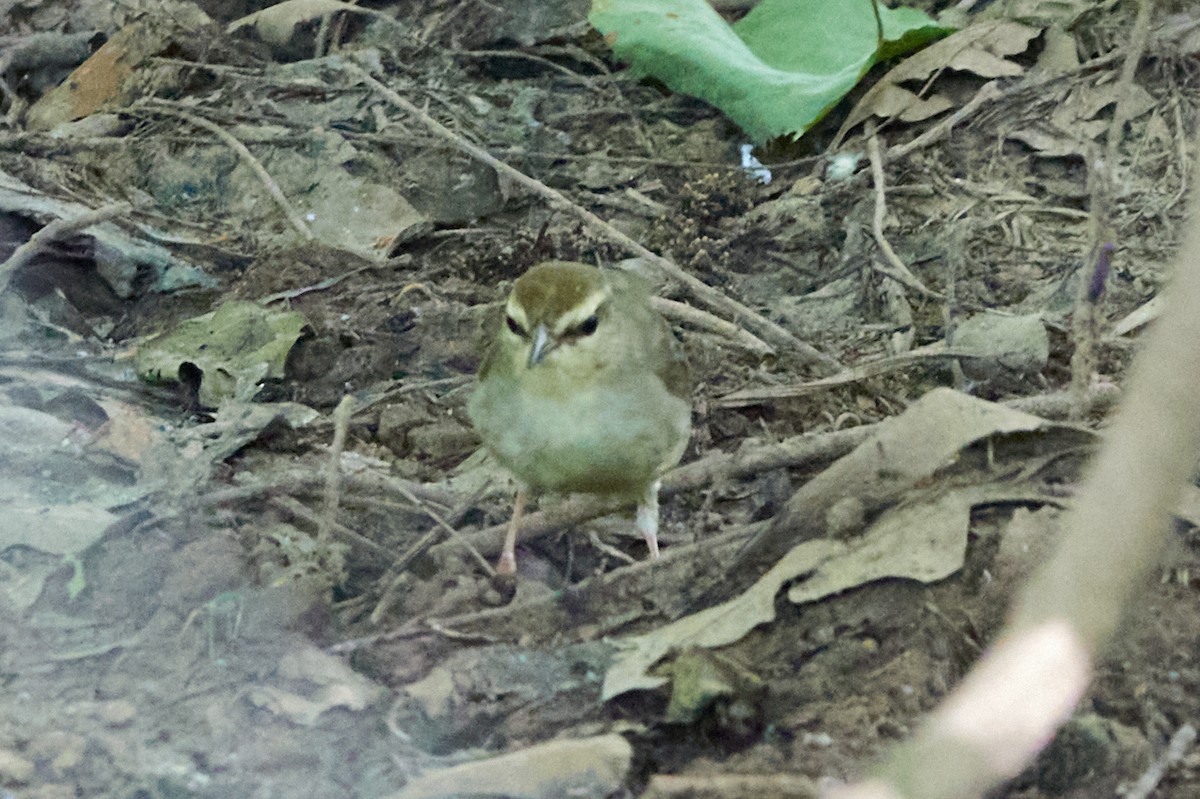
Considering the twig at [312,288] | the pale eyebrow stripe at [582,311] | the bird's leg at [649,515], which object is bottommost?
the twig at [312,288]

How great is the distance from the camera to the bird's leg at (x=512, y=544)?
12.4ft

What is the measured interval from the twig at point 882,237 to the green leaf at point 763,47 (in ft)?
1.01

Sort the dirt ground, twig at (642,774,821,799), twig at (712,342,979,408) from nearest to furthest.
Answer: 1. twig at (642,774,821,799)
2. the dirt ground
3. twig at (712,342,979,408)

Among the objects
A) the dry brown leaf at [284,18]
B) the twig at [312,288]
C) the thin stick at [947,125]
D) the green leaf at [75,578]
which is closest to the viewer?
the green leaf at [75,578]

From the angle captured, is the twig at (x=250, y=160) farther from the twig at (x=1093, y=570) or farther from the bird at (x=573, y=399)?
the twig at (x=1093, y=570)

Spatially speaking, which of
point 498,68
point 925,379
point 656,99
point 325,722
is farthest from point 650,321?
point 498,68

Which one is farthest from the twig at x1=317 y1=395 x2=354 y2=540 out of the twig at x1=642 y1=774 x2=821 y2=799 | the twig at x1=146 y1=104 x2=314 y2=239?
the twig at x1=146 y1=104 x2=314 y2=239

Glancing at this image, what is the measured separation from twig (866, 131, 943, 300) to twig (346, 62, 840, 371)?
1.74 feet

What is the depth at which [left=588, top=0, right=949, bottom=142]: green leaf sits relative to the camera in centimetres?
612

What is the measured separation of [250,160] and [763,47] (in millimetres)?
2686

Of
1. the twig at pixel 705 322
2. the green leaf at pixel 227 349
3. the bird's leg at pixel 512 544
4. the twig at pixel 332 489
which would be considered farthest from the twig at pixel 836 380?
the green leaf at pixel 227 349

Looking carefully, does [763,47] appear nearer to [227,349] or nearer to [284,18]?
[284,18]

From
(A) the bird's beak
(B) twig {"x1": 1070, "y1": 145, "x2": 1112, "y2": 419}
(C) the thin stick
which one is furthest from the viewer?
(C) the thin stick

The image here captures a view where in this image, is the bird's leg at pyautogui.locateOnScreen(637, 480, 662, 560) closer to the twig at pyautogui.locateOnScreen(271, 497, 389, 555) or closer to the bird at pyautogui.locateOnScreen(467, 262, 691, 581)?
the bird at pyautogui.locateOnScreen(467, 262, 691, 581)
